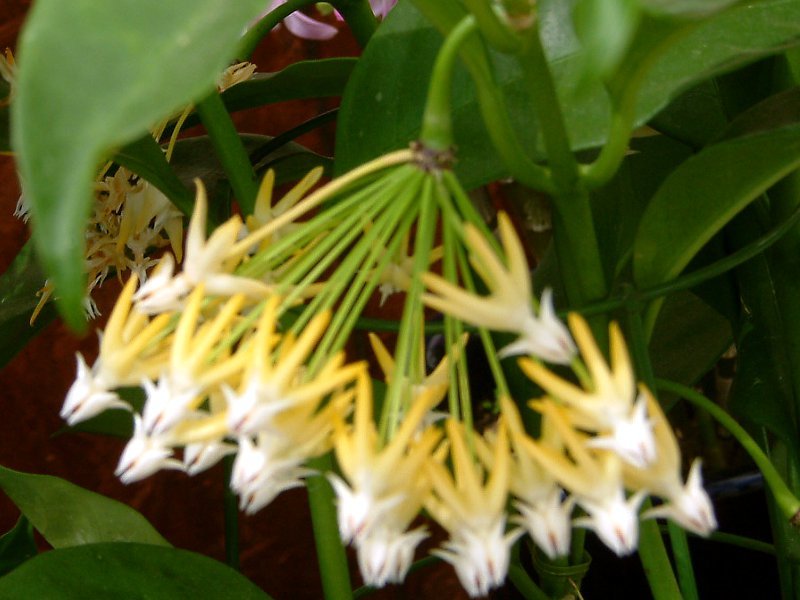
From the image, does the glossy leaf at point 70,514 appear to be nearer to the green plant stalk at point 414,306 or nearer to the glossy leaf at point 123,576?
the glossy leaf at point 123,576

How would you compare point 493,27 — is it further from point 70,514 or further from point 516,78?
point 70,514

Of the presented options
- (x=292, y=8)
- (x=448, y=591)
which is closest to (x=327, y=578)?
(x=292, y=8)

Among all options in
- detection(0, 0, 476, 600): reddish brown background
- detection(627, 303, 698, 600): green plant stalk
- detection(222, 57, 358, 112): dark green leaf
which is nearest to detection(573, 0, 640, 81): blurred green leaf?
detection(627, 303, 698, 600): green plant stalk

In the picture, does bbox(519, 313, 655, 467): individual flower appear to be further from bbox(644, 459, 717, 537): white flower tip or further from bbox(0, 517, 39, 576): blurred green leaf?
bbox(0, 517, 39, 576): blurred green leaf

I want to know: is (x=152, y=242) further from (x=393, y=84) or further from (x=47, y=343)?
(x=47, y=343)

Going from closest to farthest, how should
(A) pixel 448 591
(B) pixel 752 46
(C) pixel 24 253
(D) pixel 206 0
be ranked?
(D) pixel 206 0 → (B) pixel 752 46 → (C) pixel 24 253 → (A) pixel 448 591

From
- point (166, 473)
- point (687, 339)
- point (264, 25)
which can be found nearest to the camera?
point (264, 25)

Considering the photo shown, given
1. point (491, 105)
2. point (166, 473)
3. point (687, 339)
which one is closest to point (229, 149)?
point (491, 105)
